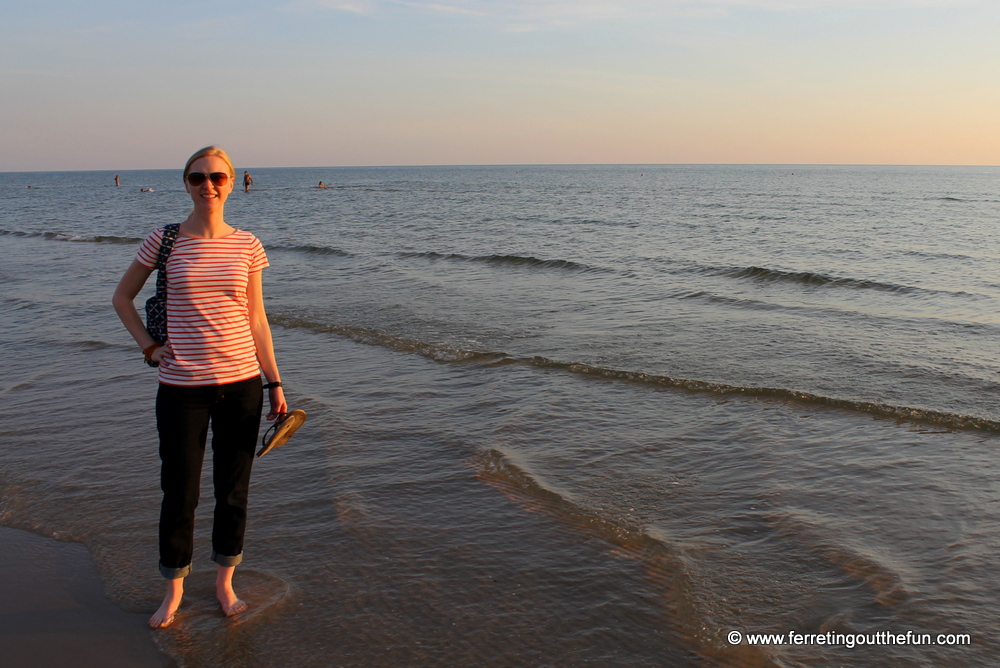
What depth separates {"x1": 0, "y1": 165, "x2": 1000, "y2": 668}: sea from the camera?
3494 mm

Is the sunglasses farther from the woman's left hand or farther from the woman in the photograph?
the woman's left hand

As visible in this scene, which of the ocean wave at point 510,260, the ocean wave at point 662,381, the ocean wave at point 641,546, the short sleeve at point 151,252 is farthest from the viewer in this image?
the ocean wave at point 510,260

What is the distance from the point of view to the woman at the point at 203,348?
10.1 ft

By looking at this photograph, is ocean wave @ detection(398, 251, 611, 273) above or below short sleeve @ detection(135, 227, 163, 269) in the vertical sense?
below

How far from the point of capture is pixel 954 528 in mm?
4594

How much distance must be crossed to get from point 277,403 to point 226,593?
962 millimetres

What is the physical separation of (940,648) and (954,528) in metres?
1.47

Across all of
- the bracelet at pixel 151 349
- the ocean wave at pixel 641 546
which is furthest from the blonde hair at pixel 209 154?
the ocean wave at pixel 641 546

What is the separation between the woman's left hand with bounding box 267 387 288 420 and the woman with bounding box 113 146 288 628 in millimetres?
149

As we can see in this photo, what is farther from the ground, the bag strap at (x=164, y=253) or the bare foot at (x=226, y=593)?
the bag strap at (x=164, y=253)

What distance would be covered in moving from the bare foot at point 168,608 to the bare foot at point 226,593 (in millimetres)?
179

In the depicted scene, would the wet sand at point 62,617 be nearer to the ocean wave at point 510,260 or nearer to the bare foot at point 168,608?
the bare foot at point 168,608

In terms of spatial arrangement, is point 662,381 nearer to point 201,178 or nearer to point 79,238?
point 201,178

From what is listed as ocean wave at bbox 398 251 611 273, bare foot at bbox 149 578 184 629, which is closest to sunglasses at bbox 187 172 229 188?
bare foot at bbox 149 578 184 629
